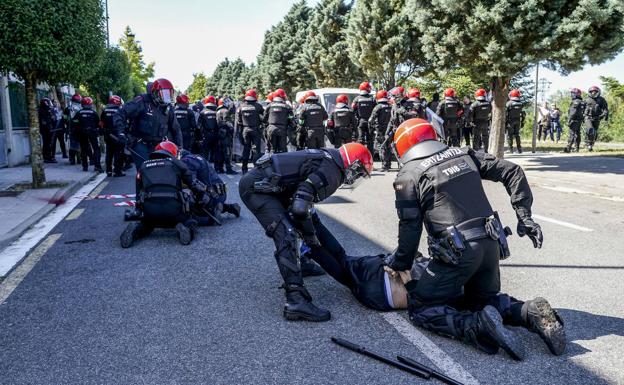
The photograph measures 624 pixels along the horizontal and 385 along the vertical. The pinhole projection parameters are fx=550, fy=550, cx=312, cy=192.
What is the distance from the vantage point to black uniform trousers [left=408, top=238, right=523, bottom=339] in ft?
11.7

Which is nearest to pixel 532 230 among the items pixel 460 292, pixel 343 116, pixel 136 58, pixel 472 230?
pixel 472 230

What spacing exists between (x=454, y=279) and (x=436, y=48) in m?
11.3

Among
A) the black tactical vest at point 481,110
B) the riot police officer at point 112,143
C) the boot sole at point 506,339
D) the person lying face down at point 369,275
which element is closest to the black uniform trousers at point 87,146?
the riot police officer at point 112,143

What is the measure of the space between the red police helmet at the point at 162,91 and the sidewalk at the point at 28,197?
2.48 m

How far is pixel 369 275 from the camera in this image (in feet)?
14.1

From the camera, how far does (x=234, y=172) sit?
14.6 meters

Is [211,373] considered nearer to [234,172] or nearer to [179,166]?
[179,166]

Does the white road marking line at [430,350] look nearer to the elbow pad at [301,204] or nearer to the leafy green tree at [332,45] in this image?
the elbow pad at [301,204]

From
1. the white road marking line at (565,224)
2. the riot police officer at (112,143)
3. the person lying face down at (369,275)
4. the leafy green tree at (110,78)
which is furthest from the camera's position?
the leafy green tree at (110,78)

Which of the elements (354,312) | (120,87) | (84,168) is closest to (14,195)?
(84,168)

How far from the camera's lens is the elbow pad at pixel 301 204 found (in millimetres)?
3977

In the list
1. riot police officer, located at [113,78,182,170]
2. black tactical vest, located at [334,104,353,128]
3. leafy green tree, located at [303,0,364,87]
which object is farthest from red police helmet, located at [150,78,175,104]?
leafy green tree, located at [303,0,364,87]

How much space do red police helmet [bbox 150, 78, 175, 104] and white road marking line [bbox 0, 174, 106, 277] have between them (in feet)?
7.57

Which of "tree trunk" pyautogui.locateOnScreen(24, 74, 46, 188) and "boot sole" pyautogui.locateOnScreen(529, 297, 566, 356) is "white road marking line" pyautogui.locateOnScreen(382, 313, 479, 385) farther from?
"tree trunk" pyautogui.locateOnScreen(24, 74, 46, 188)
